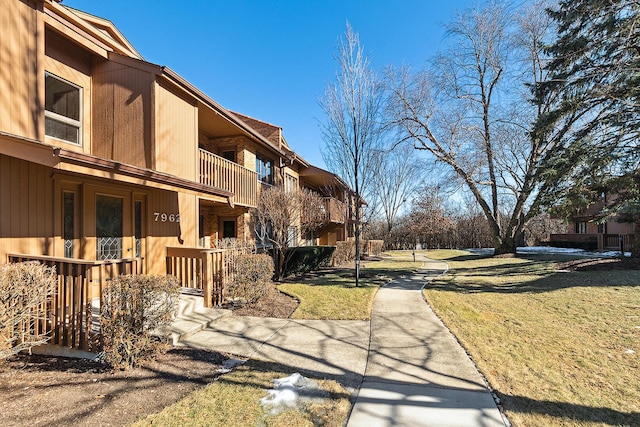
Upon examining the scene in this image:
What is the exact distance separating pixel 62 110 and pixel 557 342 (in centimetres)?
1110

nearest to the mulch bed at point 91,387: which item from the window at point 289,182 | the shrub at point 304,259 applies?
the shrub at point 304,259

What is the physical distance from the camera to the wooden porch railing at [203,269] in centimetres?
692

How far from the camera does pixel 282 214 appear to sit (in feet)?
39.9

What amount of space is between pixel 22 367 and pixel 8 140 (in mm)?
3037

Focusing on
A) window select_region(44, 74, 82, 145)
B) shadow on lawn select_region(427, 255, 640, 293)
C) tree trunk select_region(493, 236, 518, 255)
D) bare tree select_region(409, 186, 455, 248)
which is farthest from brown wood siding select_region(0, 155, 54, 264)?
bare tree select_region(409, 186, 455, 248)

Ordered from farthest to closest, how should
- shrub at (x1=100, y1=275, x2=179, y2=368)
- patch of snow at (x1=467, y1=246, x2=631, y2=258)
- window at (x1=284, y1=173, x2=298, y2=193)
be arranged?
1. window at (x1=284, y1=173, x2=298, y2=193)
2. patch of snow at (x1=467, y1=246, x2=631, y2=258)
3. shrub at (x1=100, y1=275, x2=179, y2=368)

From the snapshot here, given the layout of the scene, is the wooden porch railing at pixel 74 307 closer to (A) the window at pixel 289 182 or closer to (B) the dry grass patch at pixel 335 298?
(B) the dry grass patch at pixel 335 298

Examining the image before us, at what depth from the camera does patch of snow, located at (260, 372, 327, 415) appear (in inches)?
132

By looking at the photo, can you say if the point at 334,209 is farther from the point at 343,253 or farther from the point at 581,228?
the point at 581,228

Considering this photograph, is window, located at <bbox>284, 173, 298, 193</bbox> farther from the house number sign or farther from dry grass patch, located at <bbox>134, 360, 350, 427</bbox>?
dry grass patch, located at <bbox>134, 360, 350, 427</bbox>

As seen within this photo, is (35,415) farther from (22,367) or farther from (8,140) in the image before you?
(8,140)

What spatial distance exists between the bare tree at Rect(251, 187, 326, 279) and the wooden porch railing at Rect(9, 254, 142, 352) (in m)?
7.50

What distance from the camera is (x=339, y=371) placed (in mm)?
4191

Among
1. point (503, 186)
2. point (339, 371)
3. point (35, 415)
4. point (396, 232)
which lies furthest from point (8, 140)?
point (396, 232)
